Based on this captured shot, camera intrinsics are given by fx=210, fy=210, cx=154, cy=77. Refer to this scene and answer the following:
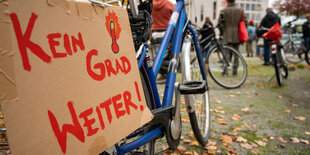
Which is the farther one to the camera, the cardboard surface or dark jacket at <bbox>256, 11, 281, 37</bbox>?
dark jacket at <bbox>256, 11, 281, 37</bbox>

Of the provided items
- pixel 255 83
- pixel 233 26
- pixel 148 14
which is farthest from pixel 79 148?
pixel 233 26

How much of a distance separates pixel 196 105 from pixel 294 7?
30212mm

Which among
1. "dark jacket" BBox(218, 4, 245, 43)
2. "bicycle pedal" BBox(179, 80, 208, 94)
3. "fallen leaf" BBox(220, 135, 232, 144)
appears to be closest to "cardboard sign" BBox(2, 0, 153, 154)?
"bicycle pedal" BBox(179, 80, 208, 94)

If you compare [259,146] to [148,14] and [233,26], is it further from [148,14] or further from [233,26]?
[233,26]

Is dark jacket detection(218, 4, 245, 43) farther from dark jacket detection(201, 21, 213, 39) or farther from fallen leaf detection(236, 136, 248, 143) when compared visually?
fallen leaf detection(236, 136, 248, 143)

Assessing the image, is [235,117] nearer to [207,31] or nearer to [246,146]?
[246,146]

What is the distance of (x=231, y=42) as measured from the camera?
5.30 metres

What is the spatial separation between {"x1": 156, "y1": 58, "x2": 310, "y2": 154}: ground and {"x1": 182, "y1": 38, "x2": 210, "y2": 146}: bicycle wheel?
0.18 m

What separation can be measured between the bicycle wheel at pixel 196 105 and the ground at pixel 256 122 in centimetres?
18

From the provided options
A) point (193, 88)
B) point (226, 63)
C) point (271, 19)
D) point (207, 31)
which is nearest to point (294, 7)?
point (271, 19)

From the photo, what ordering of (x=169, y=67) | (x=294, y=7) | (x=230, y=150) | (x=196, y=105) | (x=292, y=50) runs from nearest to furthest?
(x=169, y=67) → (x=230, y=150) → (x=196, y=105) → (x=292, y=50) → (x=294, y=7)

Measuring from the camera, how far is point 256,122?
278cm

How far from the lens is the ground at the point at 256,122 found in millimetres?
2145

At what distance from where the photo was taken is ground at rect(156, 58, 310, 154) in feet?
7.04
